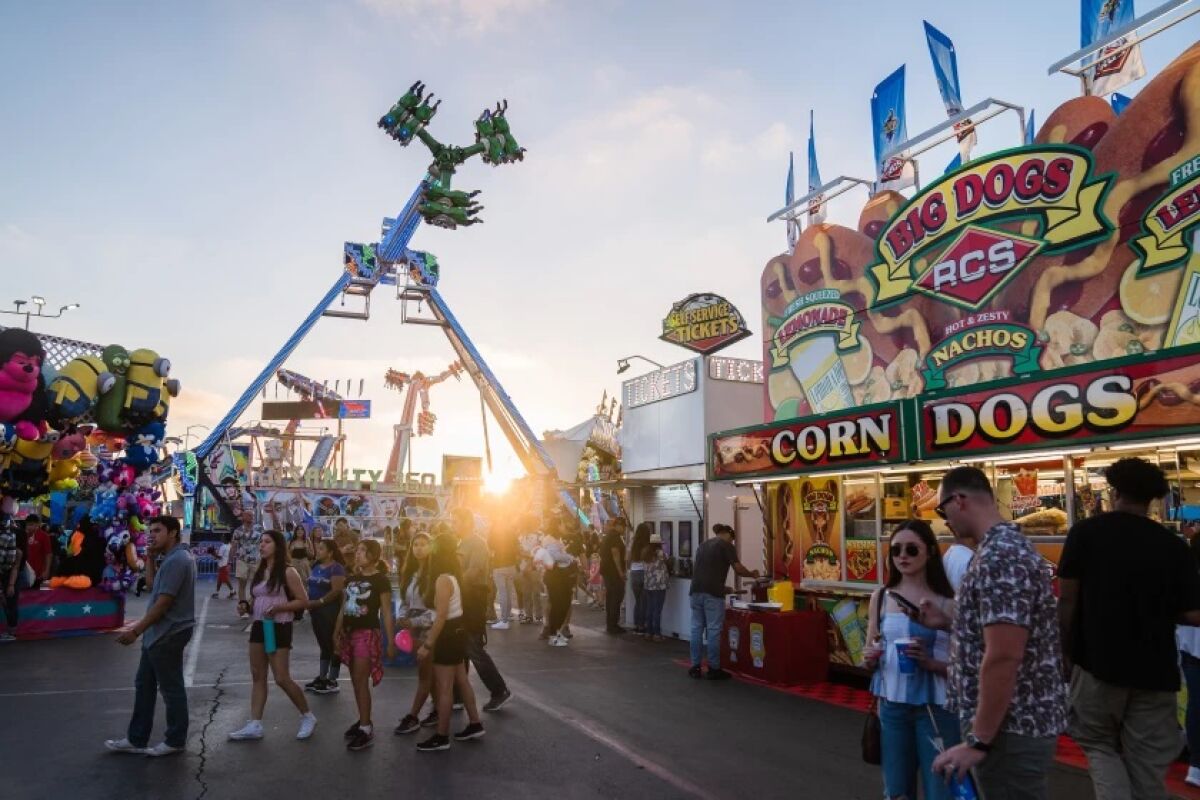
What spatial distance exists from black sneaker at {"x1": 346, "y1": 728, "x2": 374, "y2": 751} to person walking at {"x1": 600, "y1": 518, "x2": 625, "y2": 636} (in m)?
8.62

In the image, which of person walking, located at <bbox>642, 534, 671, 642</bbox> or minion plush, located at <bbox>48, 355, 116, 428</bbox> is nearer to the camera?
minion plush, located at <bbox>48, 355, 116, 428</bbox>

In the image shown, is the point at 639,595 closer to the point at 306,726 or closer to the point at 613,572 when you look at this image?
the point at 613,572

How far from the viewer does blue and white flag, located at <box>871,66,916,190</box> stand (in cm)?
1449

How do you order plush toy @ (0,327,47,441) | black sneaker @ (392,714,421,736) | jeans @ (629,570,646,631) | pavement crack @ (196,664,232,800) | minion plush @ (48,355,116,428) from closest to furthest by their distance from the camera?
pavement crack @ (196,664,232,800)
black sneaker @ (392,714,421,736)
plush toy @ (0,327,47,441)
minion plush @ (48,355,116,428)
jeans @ (629,570,646,631)

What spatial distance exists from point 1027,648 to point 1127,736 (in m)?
1.30

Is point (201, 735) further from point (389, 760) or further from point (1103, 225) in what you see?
point (1103, 225)

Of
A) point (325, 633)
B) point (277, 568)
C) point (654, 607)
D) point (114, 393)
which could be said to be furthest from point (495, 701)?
point (114, 393)

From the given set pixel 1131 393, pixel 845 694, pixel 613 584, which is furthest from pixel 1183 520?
pixel 613 584

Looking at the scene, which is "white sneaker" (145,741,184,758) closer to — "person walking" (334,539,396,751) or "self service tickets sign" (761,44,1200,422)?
"person walking" (334,539,396,751)

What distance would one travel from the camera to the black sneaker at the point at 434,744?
23.2 ft

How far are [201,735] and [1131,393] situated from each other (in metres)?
8.54

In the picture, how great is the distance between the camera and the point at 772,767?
678cm

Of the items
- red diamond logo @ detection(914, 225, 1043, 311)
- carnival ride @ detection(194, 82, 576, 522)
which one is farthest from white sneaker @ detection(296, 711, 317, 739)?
carnival ride @ detection(194, 82, 576, 522)

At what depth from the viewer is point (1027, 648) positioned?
10.3ft
